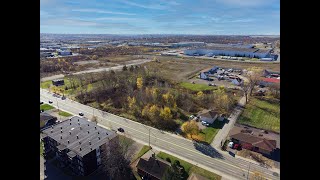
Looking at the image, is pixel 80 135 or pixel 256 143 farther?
pixel 256 143

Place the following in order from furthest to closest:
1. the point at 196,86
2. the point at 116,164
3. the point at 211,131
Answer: the point at 196,86 < the point at 211,131 < the point at 116,164

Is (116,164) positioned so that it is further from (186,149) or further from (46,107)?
(46,107)

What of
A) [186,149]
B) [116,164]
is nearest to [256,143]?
[186,149]

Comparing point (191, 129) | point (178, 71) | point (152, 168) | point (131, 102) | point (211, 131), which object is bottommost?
point (152, 168)

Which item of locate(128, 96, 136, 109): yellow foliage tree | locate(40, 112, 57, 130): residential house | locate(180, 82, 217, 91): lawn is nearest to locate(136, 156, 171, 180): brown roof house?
locate(128, 96, 136, 109): yellow foliage tree

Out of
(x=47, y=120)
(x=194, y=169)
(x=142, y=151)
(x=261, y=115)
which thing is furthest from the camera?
(x=261, y=115)

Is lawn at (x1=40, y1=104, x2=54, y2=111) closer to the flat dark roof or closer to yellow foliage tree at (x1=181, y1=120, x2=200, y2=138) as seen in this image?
the flat dark roof
